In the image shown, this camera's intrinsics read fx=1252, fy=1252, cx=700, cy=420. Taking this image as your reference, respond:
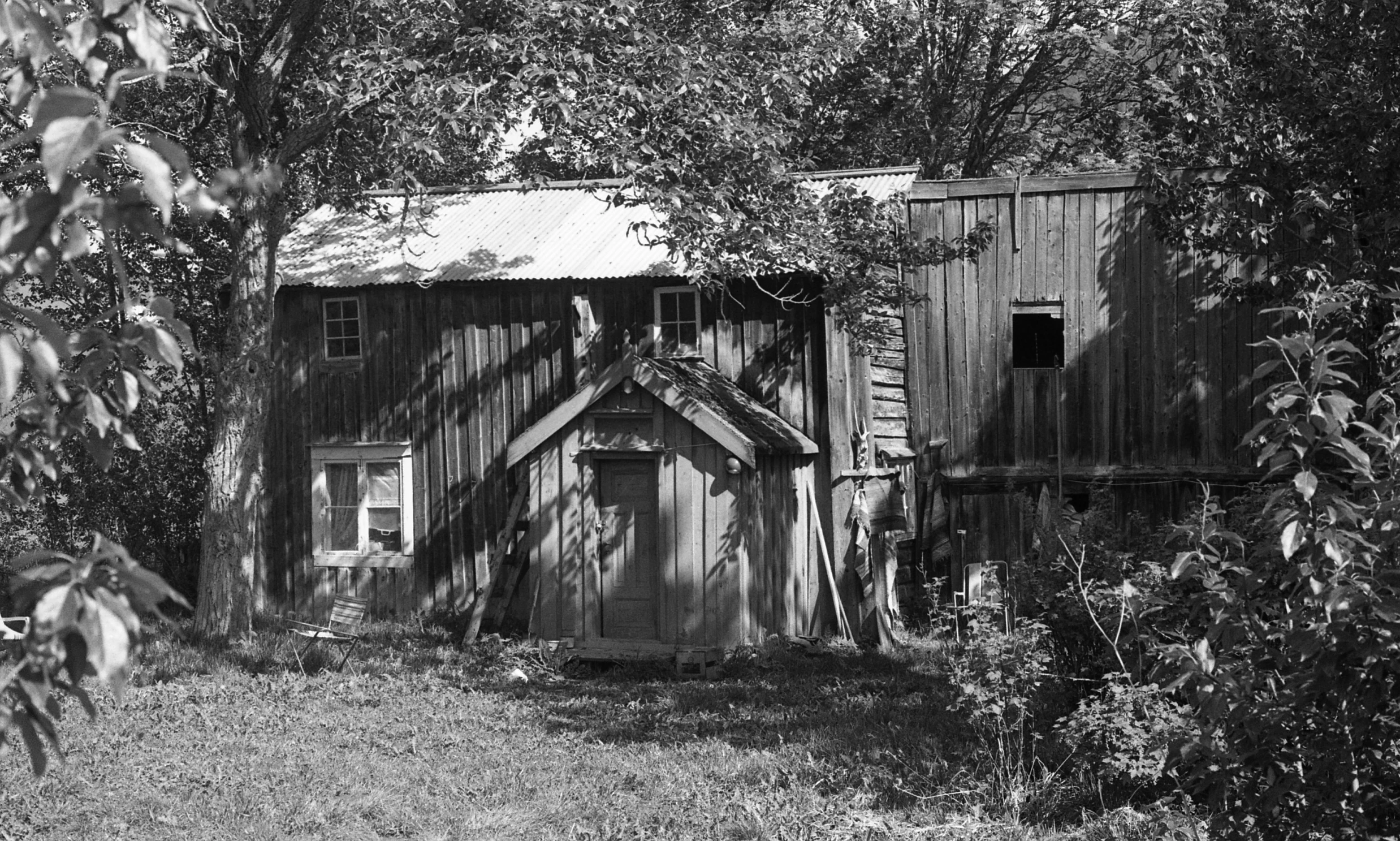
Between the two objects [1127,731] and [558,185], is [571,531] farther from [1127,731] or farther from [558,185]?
[1127,731]

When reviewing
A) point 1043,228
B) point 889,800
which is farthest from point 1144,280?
point 889,800

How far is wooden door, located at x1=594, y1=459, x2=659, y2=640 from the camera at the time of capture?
13.5 metres

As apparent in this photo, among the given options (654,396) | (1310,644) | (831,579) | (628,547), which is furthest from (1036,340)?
(1310,644)

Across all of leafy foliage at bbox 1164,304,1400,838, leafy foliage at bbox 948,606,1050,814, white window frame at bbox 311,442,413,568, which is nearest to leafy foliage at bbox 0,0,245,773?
leafy foliage at bbox 1164,304,1400,838

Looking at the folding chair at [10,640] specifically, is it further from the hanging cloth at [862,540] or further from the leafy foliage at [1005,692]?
the hanging cloth at [862,540]

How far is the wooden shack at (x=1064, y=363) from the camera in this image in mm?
14273

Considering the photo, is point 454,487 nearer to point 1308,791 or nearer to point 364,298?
point 364,298

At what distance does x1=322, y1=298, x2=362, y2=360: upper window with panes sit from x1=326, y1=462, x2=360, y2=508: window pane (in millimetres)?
1465

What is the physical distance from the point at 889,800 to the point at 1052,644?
164 centimetres

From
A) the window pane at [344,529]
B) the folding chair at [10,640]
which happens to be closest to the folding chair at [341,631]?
the window pane at [344,529]

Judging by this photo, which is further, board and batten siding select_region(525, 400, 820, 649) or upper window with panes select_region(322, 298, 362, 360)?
upper window with panes select_region(322, 298, 362, 360)

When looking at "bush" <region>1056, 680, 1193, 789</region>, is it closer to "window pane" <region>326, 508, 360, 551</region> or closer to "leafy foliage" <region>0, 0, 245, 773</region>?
"leafy foliage" <region>0, 0, 245, 773</region>

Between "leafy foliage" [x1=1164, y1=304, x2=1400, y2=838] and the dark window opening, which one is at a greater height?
the dark window opening

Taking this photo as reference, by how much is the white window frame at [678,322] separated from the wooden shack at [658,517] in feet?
3.91
